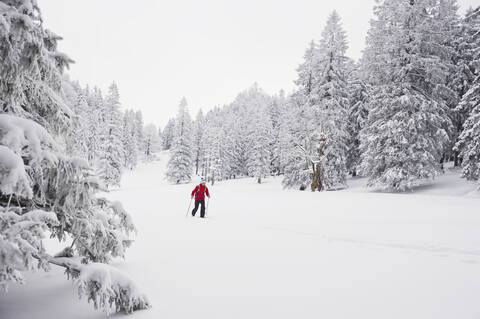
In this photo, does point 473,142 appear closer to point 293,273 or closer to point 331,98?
point 331,98

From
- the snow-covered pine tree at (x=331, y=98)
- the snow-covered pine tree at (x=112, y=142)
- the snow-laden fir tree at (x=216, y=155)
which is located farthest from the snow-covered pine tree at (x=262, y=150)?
the snow-covered pine tree at (x=112, y=142)

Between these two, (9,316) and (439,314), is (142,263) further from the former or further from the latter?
(439,314)

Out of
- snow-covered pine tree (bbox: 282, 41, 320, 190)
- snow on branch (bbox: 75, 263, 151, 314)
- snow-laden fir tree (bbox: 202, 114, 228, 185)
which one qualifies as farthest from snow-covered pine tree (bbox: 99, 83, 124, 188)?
snow on branch (bbox: 75, 263, 151, 314)

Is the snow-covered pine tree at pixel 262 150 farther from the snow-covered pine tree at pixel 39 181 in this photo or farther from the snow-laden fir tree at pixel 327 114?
the snow-covered pine tree at pixel 39 181

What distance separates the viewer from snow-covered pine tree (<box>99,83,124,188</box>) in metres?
35.1

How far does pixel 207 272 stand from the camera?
4582 mm

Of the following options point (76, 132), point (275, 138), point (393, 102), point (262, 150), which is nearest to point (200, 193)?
point (76, 132)

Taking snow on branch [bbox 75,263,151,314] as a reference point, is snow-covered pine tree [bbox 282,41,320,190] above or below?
above

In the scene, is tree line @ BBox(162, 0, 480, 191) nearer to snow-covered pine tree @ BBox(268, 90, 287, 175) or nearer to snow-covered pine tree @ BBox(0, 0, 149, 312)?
snow-covered pine tree @ BBox(0, 0, 149, 312)

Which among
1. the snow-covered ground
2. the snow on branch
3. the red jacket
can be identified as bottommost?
the snow-covered ground

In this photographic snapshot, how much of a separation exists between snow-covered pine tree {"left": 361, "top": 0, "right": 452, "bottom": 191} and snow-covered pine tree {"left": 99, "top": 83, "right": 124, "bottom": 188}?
30.6 m

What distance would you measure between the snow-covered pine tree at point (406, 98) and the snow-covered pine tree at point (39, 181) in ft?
62.0

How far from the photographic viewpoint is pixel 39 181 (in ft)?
10.2

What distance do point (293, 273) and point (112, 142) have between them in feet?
120
